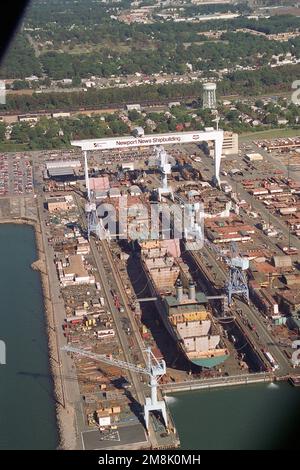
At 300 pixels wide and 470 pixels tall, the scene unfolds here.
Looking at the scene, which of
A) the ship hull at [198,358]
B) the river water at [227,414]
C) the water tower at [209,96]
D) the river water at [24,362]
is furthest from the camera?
the water tower at [209,96]

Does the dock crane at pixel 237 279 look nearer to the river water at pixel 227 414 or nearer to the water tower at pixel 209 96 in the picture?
the river water at pixel 227 414

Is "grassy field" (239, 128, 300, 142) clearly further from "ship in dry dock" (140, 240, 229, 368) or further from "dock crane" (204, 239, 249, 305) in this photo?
"dock crane" (204, 239, 249, 305)

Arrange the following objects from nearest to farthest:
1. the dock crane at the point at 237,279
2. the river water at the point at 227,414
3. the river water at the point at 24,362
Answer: the river water at the point at 227,414, the river water at the point at 24,362, the dock crane at the point at 237,279

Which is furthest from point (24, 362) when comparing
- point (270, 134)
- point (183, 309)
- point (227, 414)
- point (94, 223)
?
point (270, 134)

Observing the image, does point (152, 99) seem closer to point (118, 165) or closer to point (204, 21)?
point (118, 165)

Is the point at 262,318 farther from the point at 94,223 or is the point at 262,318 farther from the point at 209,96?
the point at 209,96

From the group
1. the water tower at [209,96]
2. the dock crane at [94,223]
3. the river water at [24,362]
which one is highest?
the water tower at [209,96]

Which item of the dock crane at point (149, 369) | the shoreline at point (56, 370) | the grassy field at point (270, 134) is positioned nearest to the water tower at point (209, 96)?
the grassy field at point (270, 134)
